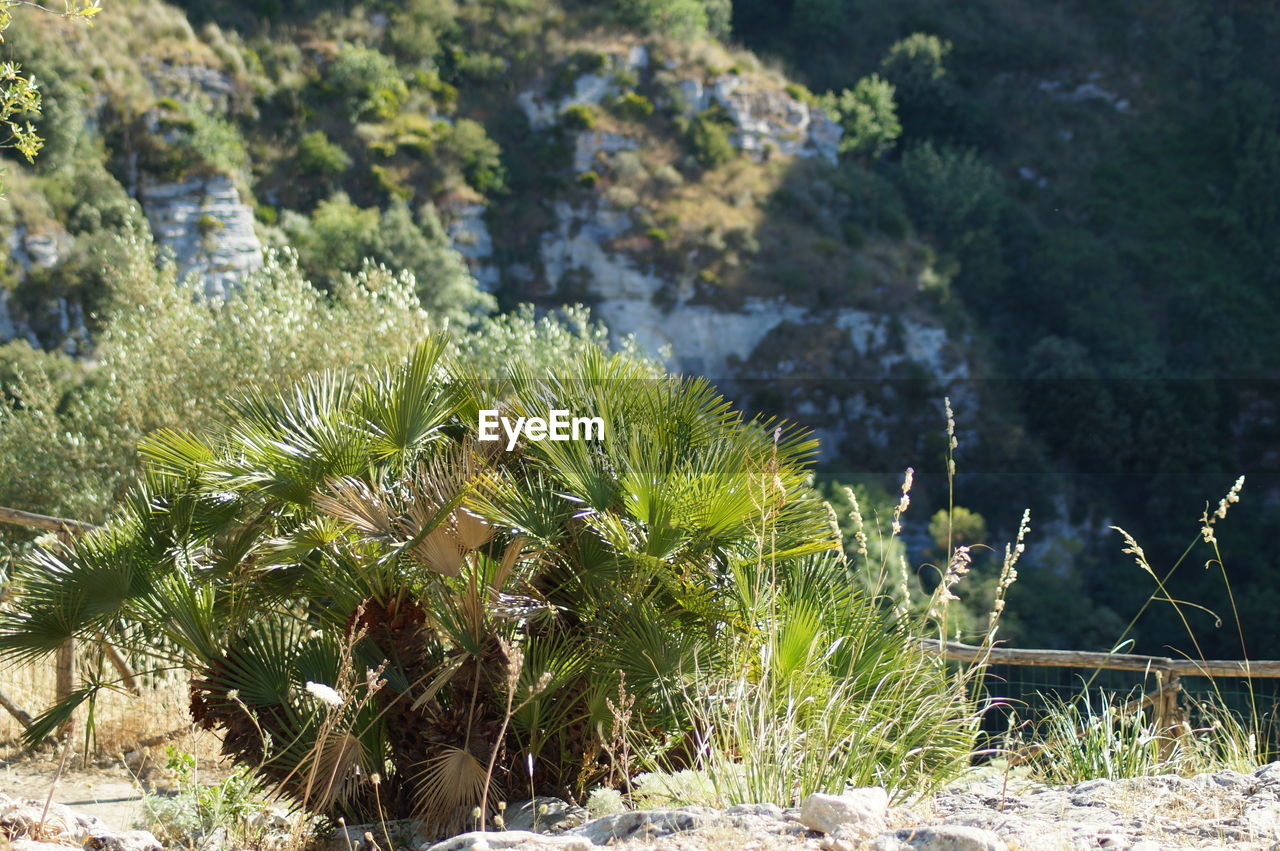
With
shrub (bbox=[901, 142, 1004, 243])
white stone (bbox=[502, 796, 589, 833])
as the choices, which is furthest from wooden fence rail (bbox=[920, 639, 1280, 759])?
shrub (bbox=[901, 142, 1004, 243])

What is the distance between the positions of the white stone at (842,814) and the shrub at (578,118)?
35022 mm

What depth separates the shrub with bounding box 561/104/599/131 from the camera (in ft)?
117

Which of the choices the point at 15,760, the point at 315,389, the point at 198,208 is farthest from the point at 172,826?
the point at 198,208

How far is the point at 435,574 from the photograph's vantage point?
3.31 meters

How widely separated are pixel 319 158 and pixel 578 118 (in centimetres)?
832

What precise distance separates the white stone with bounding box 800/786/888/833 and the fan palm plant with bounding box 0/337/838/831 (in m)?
0.91

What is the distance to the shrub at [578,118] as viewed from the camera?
117 feet

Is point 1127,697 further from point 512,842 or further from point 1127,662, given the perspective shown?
point 512,842

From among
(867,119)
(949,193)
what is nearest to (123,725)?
(949,193)

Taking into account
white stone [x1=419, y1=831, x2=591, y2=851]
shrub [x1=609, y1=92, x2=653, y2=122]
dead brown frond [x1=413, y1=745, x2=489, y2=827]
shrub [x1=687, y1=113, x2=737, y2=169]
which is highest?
shrub [x1=609, y1=92, x2=653, y2=122]

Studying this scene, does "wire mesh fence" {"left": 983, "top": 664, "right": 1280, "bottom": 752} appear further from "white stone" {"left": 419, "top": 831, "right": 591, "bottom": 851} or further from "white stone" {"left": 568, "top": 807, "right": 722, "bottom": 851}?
"white stone" {"left": 419, "top": 831, "right": 591, "bottom": 851}

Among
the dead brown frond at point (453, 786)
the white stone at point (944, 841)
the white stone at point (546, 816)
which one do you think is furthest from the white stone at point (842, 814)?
the dead brown frond at point (453, 786)

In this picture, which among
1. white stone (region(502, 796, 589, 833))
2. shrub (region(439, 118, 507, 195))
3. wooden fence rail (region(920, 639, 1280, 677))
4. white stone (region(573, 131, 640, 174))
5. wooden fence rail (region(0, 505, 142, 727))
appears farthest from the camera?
white stone (region(573, 131, 640, 174))

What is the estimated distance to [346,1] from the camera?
124 ft
